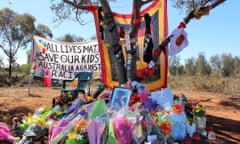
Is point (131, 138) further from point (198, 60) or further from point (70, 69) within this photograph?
point (198, 60)

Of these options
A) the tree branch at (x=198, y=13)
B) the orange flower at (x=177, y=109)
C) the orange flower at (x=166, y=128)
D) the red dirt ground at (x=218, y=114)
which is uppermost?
the tree branch at (x=198, y=13)

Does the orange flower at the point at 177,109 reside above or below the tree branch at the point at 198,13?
below

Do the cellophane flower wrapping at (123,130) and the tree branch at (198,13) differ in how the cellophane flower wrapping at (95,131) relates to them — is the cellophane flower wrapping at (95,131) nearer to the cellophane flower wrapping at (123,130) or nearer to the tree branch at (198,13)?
the cellophane flower wrapping at (123,130)

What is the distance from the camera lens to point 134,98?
387 centimetres

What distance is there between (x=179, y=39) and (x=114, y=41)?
1.37 m

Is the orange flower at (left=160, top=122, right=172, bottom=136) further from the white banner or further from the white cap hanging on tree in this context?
the white banner

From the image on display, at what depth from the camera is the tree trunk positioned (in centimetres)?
571

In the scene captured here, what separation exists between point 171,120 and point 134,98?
26.6 inches

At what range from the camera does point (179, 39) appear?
16.6 feet

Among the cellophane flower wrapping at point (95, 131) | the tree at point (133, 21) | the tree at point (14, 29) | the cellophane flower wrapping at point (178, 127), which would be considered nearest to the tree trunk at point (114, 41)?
the tree at point (133, 21)

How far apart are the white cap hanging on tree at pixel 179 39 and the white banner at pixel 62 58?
2951mm

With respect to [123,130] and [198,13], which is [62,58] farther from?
[123,130]

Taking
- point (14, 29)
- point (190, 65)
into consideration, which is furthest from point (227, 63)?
point (14, 29)

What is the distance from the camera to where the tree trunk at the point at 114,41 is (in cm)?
571
